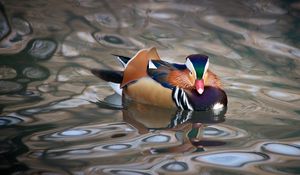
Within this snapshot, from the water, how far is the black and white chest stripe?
6 cm

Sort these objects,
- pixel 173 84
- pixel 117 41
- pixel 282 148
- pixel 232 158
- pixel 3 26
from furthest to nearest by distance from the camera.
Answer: pixel 3 26 → pixel 117 41 → pixel 173 84 → pixel 282 148 → pixel 232 158

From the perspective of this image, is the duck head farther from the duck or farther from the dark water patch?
the dark water patch

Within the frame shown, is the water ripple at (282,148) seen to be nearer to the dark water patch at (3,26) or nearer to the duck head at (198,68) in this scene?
the duck head at (198,68)

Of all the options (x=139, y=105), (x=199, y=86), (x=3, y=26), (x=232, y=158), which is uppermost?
(x=3, y=26)

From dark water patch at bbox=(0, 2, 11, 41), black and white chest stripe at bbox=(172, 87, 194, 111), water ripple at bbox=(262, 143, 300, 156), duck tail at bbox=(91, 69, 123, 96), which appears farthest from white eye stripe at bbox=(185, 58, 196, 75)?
dark water patch at bbox=(0, 2, 11, 41)

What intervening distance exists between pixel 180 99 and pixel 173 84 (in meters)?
0.10

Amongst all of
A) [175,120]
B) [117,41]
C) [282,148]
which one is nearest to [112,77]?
[175,120]

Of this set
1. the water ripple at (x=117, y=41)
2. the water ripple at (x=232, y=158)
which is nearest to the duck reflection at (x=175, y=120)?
the water ripple at (x=232, y=158)

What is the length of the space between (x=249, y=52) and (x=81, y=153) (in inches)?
90.9

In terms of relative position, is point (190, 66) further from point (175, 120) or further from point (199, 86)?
point (175, 120)

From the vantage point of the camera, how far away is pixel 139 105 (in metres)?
4.04

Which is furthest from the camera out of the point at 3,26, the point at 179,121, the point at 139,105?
the point at 3,26

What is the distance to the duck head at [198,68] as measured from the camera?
3.87m

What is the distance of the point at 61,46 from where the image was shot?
16.7 ft
